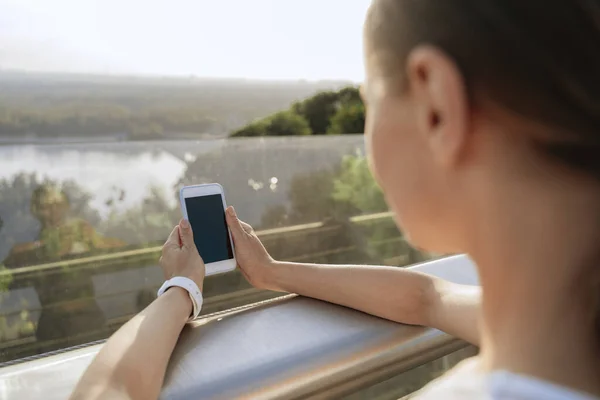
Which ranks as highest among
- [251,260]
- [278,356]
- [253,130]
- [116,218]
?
[253,130]

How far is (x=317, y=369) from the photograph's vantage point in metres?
0.81

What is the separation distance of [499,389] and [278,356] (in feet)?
1.38

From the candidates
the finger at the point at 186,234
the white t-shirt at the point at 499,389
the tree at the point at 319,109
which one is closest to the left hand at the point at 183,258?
the finger at the point at 186,234

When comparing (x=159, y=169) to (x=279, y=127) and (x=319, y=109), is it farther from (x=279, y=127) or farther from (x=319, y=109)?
(x=319, y=109)

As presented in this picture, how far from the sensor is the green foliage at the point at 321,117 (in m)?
1.20

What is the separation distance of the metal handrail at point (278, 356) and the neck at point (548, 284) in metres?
0.38

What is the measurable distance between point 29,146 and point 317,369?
1.93 feet

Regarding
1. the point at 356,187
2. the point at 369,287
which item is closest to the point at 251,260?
the point at 369,287

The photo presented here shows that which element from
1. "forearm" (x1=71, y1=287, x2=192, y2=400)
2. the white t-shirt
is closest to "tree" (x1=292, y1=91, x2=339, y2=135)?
"forearm" (x1=71, y1=287, x2=192, y2=400)

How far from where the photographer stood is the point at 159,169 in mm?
1074

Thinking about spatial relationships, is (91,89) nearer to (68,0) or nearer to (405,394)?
(68,0)

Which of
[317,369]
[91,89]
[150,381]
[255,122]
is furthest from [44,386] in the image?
[255,122]

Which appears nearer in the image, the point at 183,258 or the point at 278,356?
the point at 278,356

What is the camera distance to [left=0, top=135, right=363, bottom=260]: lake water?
960mm
